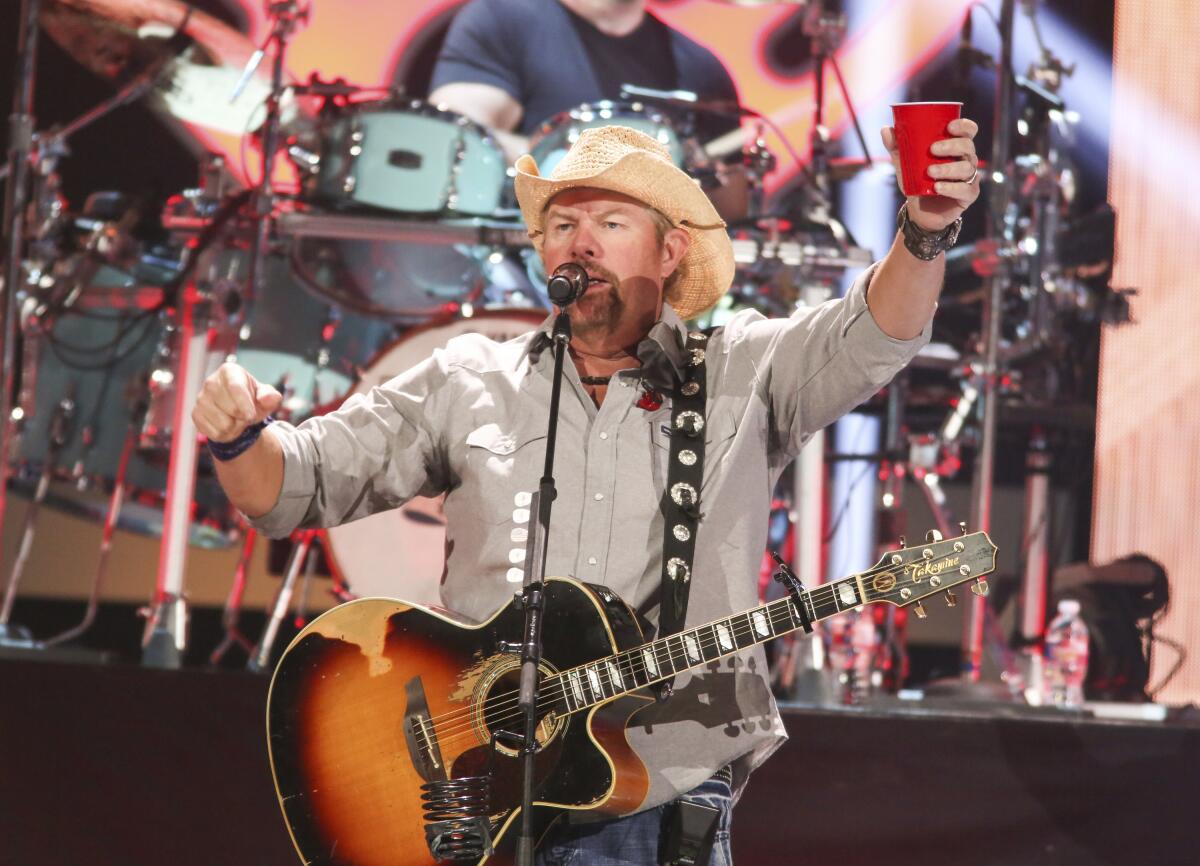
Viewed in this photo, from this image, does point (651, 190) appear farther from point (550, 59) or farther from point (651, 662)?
point (550, 59)

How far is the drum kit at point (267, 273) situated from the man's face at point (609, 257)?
2.29m

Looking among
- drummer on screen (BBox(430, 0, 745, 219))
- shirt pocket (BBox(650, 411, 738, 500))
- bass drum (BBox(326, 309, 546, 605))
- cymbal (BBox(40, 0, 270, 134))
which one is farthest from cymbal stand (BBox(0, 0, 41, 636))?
shirt pocket (BBox(650, 411, 738, 500))

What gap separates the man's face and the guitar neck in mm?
741

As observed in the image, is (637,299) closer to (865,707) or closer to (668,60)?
(865,707)

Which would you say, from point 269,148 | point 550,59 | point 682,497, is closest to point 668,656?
point 682,497

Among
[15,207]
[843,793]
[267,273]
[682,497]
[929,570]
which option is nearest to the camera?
[929,570]

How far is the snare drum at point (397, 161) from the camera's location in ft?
18.4

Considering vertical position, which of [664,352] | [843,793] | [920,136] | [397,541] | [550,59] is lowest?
[843,793]

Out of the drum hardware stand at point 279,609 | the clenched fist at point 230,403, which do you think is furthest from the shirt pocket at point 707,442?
the drum hardware stand at point 279,609

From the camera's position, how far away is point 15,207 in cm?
525

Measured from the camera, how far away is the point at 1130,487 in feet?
21.1

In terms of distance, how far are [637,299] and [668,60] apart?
14.3 feet

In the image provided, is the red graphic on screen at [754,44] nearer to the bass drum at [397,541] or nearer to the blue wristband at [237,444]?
the bass drum at [397,541]

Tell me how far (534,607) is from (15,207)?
365 centimetres
